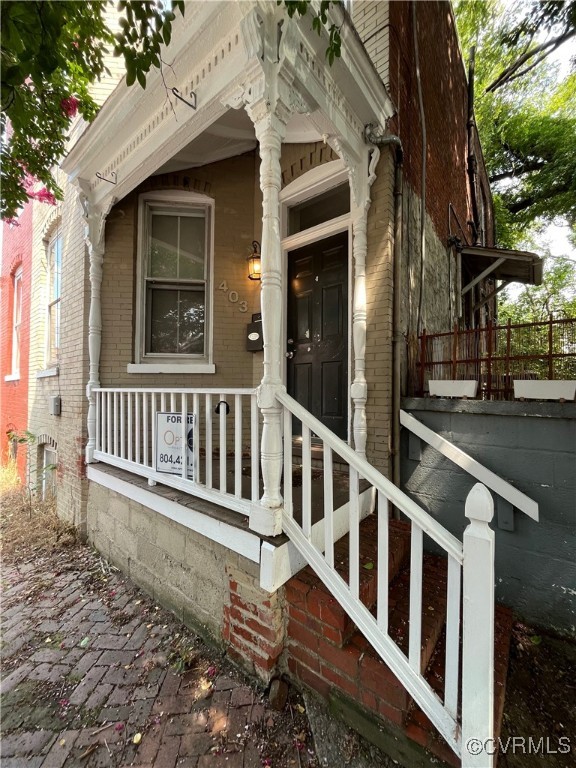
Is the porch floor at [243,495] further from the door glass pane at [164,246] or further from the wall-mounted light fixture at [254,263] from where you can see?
the door glass pane at [164,246]

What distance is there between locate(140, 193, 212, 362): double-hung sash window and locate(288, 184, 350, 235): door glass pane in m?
1.06

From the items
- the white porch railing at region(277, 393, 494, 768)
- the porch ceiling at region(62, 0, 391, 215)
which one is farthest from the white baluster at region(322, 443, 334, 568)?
the porch ceiling at region(62, 0, 391, 215)

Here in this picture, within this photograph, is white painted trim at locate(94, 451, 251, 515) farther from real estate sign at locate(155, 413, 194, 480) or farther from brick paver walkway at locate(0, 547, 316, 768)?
brick paver walkway at locate(0, 547, 316, 768)

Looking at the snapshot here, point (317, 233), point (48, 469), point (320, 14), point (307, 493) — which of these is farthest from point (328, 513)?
point (48, 469)

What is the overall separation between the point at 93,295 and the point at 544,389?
4186 mm

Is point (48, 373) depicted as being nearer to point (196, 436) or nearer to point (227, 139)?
point (196, 436)

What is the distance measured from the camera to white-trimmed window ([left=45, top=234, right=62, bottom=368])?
4.96 metres

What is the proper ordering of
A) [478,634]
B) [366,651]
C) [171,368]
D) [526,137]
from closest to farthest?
[478,634], [366,651], [171,368], [526,137]

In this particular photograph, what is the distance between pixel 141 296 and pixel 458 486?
3.74 metres

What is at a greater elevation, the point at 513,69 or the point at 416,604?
the point at 513,69

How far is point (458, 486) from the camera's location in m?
2.63

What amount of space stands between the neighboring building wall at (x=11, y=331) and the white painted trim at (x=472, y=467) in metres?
6.38

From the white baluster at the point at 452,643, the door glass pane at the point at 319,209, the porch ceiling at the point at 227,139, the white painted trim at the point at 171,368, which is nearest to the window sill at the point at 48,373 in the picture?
the white painted trim at the point at 171,368

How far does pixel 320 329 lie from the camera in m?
3.68
